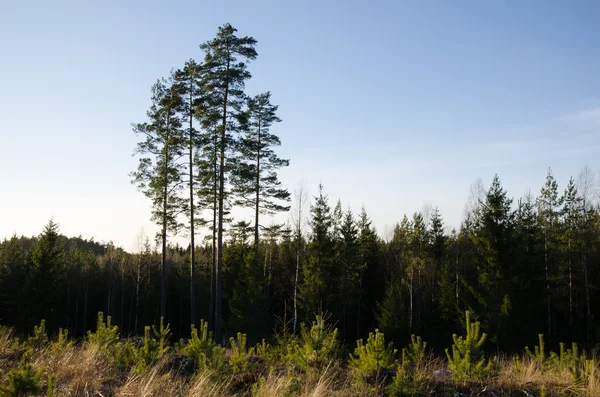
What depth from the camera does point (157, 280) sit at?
133 feet

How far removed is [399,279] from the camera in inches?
1298

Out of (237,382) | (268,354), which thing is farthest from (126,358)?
(268,354)

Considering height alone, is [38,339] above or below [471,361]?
below

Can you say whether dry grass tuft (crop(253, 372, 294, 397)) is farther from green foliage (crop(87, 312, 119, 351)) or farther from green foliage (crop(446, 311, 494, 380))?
green foliage (crop(87, 312, 119, 351))

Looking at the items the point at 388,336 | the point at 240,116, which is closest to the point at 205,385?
the point at 240,116

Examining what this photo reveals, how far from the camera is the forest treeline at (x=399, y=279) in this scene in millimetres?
24469

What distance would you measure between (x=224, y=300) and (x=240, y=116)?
756 inches

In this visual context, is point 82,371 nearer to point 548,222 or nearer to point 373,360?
point 373,360

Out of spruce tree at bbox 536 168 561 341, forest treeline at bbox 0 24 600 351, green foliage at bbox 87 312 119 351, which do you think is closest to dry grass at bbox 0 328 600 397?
green foliage at bbox 87 312 119 351

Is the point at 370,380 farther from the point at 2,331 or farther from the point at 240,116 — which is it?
the point at 240,116

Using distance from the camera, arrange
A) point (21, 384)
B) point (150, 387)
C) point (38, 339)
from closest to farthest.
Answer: point (21, 384)
point (150, 387)
point (38, 339)

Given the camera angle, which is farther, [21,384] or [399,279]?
[399,279]

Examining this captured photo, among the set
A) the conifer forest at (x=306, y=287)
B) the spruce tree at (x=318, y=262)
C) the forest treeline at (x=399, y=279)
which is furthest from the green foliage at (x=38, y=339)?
the spruce tree at (x=318, y=262)

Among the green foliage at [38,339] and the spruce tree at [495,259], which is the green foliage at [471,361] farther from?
the spruce tree at [495,259]
